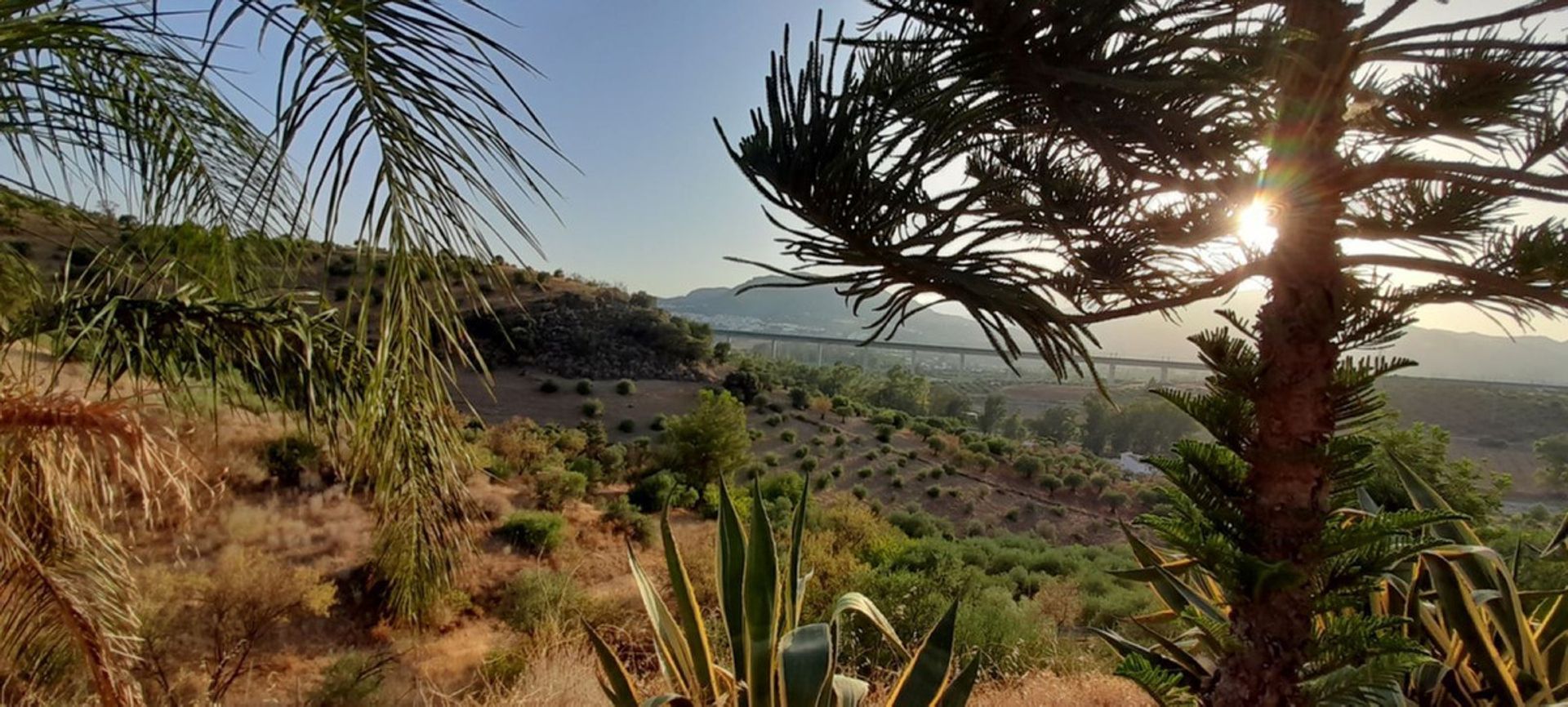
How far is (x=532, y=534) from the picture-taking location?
843cm

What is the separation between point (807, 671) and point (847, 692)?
0.94ft

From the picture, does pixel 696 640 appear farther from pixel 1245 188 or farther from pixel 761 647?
pixel 1245 188

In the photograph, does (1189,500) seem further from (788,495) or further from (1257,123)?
(788,495)

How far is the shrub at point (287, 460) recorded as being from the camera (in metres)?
8.43

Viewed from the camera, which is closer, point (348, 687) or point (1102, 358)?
point (1102, 358)

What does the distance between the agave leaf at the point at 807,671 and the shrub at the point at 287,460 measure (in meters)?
9.16

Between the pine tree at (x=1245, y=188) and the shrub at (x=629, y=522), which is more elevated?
the pine tree at (x=1245, y=188)

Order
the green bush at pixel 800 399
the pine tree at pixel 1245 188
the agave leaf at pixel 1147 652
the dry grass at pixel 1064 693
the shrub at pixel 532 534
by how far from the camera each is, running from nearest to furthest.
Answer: the pine tree at pixel 1245 188, the agave leaf at pixel 1147 652, the dry grass at pixel 1064 693, the shrub at pixel 532 534, the green bush at pixel 800 399

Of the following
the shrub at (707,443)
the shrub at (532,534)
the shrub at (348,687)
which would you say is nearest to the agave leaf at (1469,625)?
the shrub at (348,687)

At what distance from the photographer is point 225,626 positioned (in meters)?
4.88

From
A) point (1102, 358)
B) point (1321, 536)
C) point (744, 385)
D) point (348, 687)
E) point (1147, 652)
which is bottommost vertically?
point (348, 687)

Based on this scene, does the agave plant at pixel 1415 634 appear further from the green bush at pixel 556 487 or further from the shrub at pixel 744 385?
the shrub at pixel 744 385

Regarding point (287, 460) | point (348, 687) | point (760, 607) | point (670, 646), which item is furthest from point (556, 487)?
point (760, 607)

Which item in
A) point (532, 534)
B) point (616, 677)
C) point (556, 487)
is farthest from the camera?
point (556, 487)
